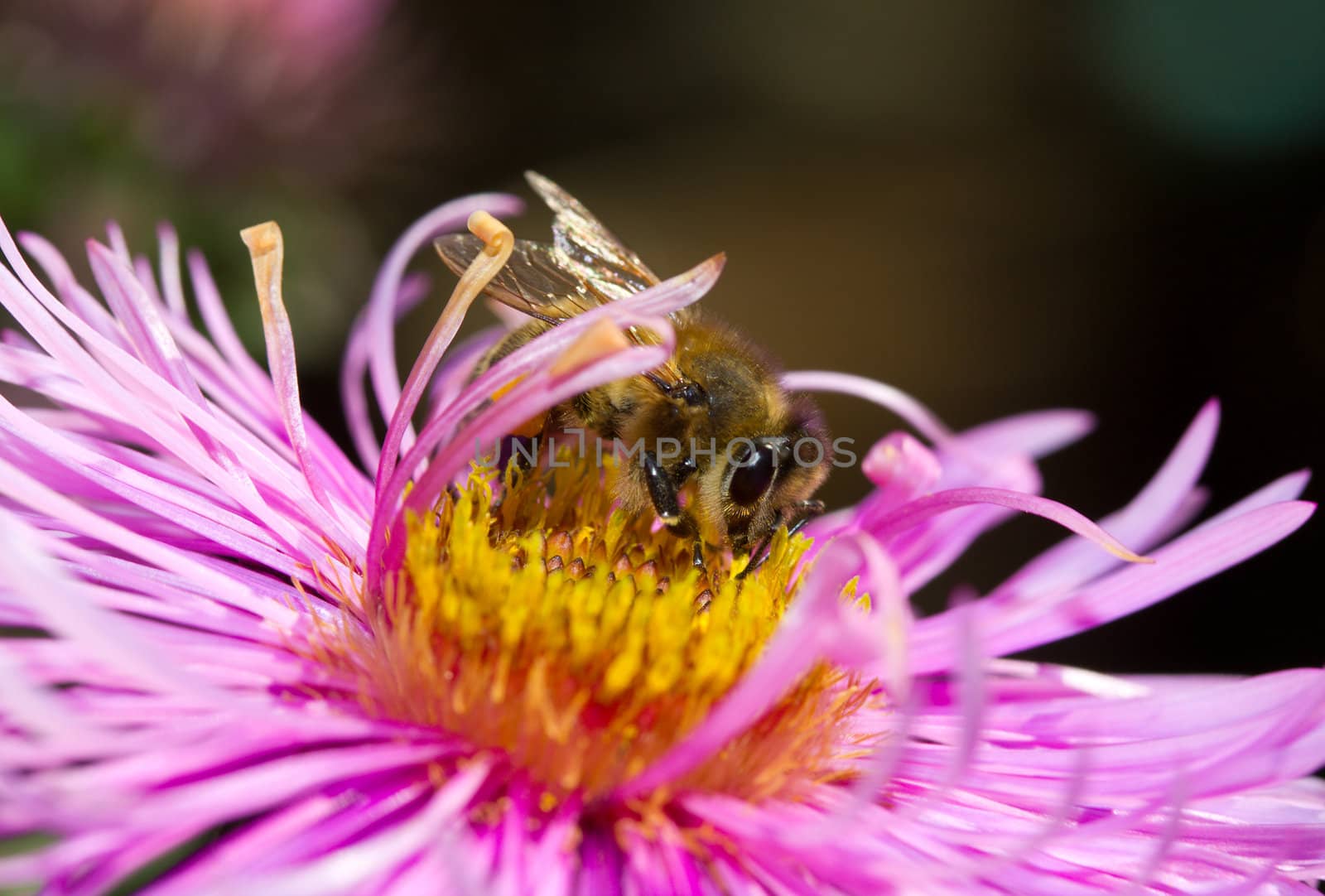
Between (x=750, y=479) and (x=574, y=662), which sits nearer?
(x=574, y=662)

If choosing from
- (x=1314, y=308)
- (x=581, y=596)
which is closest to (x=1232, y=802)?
(x=581, y=596)

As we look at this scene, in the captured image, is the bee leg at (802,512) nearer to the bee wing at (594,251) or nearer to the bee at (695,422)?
the bee at (695,422)

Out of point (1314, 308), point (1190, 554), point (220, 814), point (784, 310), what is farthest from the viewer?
point (784, 310)

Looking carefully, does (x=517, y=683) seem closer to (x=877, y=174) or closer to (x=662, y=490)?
(x=662, y=490)

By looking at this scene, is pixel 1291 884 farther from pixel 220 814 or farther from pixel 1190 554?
pixel 220 814

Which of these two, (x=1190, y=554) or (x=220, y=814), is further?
(x=1190, y=554)

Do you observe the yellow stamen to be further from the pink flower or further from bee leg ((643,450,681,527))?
bee leg ((643,450,681,527))

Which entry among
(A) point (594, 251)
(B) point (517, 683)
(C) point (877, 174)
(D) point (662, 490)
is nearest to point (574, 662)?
(B) point (517, 683)
